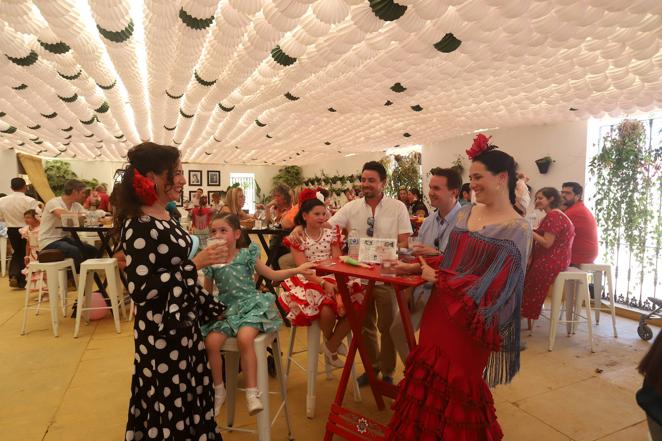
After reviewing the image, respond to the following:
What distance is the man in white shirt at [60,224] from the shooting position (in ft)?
16.4

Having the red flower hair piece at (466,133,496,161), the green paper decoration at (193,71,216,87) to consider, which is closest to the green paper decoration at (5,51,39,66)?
the green paper decoration at (193,71,216,87)

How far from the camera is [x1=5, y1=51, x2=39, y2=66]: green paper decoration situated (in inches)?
155

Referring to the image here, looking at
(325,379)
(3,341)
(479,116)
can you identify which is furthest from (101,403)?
(479,116)

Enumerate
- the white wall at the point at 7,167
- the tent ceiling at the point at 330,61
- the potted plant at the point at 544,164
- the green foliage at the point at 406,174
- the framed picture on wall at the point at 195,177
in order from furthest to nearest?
the framed picture on wall at the point at 195,177, the white wall at the point at 7,167, the green foliage at the point at 406,174, the potted plant at the point at 544,164, the tent ceiling at the point at 330,61

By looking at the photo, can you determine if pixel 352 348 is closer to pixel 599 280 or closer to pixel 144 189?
pixel 144 189

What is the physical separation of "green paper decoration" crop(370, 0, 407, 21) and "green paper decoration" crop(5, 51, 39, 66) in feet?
10.9

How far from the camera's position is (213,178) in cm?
2039

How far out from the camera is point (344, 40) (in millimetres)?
3645

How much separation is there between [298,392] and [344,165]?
13596mm

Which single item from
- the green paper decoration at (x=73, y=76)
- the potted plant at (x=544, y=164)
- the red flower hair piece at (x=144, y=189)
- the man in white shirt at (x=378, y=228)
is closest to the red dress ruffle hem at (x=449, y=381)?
the man in white shirt at (x=378, y=228)

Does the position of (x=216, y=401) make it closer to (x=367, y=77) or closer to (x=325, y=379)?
(x=325, y=379)

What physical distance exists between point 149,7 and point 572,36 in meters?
3.31

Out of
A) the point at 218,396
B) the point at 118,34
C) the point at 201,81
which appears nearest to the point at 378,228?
the point at 218,396

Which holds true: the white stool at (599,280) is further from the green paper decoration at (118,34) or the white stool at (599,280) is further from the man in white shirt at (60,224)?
the man in white shirt at (60,224)
